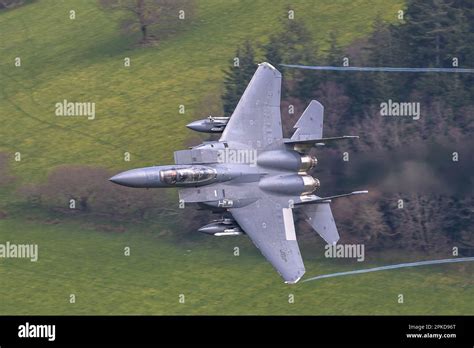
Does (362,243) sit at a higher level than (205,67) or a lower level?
lower

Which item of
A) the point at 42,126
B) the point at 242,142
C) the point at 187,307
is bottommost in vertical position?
the point at 187,307

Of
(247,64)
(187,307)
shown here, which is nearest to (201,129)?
(187,307)

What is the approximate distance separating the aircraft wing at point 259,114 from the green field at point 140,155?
10640 millimetres

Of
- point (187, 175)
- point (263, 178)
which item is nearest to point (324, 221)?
point (263, 178)

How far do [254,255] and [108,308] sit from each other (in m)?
8.68

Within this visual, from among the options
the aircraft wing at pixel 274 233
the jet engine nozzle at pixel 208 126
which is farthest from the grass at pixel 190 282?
the jet engine nozzle at pixel 208 126

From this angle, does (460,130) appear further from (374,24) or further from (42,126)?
(42,126)

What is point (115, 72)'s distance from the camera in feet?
307

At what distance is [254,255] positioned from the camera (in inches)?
3066

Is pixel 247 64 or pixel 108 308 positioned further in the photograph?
pixel 247 64

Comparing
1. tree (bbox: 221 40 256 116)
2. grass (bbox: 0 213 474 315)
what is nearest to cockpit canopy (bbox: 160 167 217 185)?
grass (bbox: 0 213 474 315)

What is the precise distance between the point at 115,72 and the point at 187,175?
102 feet

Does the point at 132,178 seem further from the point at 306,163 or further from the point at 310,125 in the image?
the point at 310,125

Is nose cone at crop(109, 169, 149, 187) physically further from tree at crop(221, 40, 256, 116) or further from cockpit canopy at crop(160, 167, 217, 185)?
tree at crop(221, 40, 256, 116)
